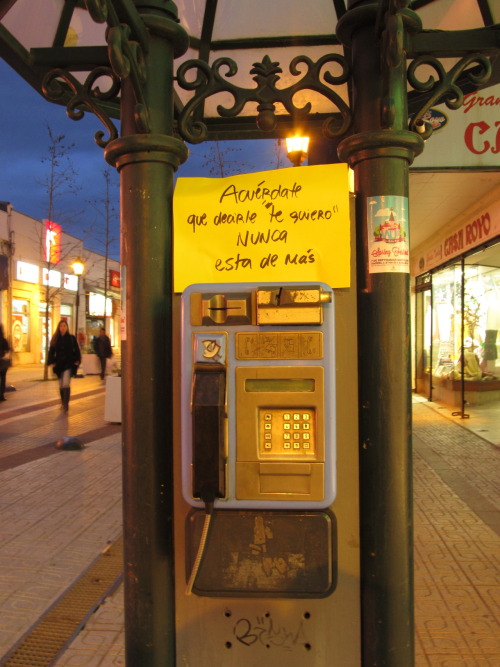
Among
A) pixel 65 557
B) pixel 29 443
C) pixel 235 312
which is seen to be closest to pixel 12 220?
pixel 29 443

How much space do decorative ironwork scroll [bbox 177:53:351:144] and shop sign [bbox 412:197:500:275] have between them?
24.9 feet

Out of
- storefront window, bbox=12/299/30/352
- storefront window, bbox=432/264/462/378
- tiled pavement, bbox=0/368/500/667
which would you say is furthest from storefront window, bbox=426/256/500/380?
storefront window, bbox=12/299/30/352

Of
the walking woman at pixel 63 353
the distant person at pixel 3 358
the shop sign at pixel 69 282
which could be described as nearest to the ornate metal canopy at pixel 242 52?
the walking woman at pixel 63 353

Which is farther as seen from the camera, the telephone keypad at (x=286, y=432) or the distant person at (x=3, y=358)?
the distant person at (x=3, y=358)

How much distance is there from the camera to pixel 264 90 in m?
2.54

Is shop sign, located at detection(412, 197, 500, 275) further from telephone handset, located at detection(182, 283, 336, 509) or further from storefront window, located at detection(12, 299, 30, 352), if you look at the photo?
storefront window, located at detection(12, 299, 30, 352)

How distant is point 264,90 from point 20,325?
87.1 ft

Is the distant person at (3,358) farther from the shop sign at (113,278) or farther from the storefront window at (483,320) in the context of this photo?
the shop sign at (113,278)

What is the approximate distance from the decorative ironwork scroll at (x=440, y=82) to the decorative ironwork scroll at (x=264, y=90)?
0.92 feet

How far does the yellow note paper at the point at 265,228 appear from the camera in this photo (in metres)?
2.31

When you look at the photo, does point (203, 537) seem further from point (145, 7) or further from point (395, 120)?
point (145, 7)

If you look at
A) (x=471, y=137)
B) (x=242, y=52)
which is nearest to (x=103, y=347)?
(x=471, y=137)

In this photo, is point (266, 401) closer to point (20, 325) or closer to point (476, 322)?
point (476, 322)

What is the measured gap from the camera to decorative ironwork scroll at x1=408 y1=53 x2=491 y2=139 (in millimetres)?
2383
